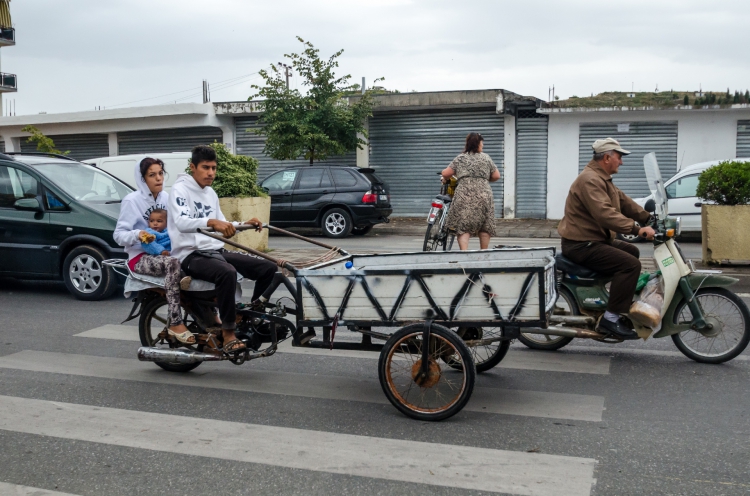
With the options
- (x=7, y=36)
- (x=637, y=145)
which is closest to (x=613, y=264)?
(x=637, y=145)

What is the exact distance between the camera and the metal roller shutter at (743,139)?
64.8 feet

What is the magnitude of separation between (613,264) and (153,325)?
3.67 m

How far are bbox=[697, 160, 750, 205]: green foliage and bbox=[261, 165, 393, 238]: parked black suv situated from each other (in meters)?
7.98

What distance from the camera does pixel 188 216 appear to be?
5.53 meters

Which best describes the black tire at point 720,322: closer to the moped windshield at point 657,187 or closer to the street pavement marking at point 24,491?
the moped windshield at point 657,187

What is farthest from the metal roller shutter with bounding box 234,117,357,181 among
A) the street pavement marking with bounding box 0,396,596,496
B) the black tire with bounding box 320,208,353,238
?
the street pavement marking with bounding box 0,396,596,496

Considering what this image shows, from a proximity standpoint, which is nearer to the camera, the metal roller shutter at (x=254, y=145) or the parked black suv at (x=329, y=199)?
the parked black suv at (x=329, y=199)

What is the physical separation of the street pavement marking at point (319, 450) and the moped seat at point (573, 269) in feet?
7.51

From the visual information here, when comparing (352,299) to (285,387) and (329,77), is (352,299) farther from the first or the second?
(329,77)

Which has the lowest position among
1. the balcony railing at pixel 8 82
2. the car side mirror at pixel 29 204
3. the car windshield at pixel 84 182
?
the car side mirror at pixel 29 204

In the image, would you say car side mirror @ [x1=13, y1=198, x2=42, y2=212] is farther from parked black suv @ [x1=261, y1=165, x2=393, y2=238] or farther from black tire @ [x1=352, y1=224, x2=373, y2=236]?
black tire @ [x1=352, y1=224, x2=373, y2=236]

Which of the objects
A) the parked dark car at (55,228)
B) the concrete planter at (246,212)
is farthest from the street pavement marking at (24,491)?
the concrete planter at (246,212)

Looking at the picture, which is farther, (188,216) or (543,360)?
(543,360)

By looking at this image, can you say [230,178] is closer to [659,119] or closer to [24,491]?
[24,491]
